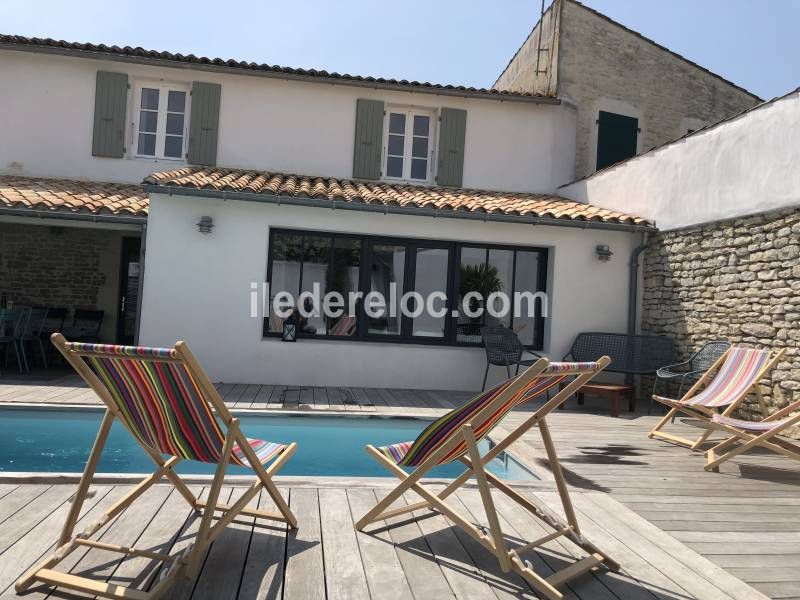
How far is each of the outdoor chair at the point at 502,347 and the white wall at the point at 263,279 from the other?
42cm

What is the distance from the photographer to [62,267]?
11531 mm

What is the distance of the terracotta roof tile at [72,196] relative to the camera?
7984mm

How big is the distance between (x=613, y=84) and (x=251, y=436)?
9858 mm

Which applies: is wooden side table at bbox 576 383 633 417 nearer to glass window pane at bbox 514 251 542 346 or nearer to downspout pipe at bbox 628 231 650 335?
downspout pipe at bbox 628 231 650 335

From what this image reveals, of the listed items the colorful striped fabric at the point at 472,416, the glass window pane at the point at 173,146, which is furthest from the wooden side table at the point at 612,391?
the glass window pane at the point at 173,146

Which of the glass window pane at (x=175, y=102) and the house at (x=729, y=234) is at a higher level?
the glass window pane at (x=175, y=102)

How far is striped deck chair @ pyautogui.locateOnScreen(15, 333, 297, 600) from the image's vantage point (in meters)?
2.37

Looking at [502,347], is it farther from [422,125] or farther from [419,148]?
[422,125]

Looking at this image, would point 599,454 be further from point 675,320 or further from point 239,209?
point 239,209

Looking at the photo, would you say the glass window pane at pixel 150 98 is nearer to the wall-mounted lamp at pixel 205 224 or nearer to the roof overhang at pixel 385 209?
the roof overhang at pixel 385 209

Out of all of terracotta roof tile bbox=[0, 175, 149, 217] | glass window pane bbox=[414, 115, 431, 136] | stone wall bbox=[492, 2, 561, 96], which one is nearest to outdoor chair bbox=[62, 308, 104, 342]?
terracotta roof tile bbox=[0, 175, 149, 217]

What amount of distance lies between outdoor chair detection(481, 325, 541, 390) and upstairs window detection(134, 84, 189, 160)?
6.21m

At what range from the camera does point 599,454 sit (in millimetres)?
5227

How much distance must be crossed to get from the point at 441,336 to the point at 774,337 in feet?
13.7
